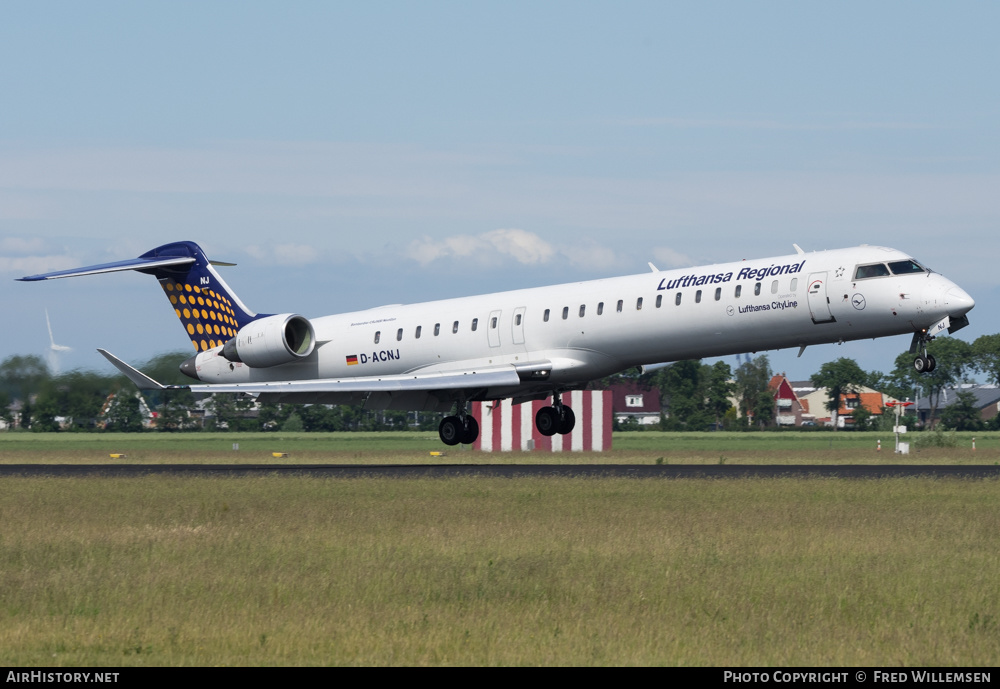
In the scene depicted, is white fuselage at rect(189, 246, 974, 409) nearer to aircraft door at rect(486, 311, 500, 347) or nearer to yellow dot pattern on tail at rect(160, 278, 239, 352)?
aircraft door at rect(486, 311, 500, 347)

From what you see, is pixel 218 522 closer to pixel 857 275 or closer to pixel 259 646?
pixel 259 646

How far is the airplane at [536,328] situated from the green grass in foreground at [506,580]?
3887 millimetres

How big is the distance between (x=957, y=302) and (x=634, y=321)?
686 cm

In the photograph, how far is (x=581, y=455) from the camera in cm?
4788

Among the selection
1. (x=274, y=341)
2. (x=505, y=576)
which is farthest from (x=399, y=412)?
(x=505, y=576)

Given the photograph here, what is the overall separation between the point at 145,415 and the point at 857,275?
125ft

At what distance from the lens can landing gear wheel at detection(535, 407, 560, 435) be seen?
107 ft

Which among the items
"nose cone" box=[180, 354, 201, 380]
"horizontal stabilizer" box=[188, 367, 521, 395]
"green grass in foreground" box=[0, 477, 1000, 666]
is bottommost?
"green grass in foreground" box=[0, 477, 1000, 666]

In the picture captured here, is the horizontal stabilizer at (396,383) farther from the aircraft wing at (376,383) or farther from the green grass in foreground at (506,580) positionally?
the green grass in foreground at (506,580)

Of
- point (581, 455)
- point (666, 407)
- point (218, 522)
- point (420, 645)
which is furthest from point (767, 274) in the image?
point (666, 407)

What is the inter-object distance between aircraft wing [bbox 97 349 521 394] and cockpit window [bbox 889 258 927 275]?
9.05 meters

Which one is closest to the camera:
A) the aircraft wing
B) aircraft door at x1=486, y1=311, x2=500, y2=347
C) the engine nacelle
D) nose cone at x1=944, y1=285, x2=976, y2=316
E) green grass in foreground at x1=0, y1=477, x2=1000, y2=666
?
green grass in foreground at x1=0, y1=477, x2=1000, y2=666

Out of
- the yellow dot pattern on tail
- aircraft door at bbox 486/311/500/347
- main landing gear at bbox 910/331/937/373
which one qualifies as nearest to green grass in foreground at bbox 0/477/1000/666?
main landing gear at bbox 910/331/937/373

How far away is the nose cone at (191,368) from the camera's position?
1459 inches
